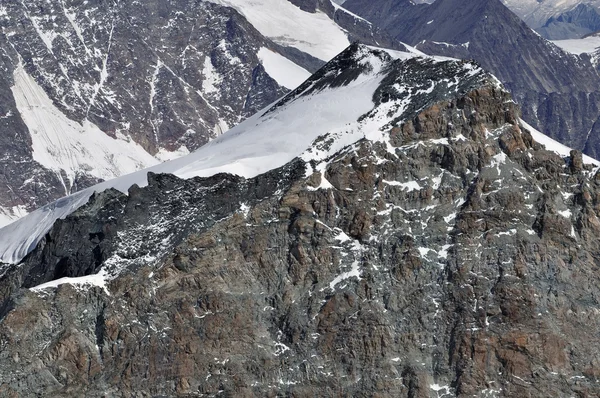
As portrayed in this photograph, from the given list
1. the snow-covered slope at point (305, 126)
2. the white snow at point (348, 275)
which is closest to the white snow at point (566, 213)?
the snow-covered slope at point (305, 126)

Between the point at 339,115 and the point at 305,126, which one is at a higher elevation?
the point at 339,115

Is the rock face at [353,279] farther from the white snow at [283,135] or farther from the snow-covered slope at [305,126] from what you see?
the white snow at [283,135]

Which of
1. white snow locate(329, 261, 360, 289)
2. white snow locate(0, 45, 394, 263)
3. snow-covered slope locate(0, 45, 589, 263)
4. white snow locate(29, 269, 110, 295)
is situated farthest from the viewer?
white snow locate(0, 45, 394, 263)

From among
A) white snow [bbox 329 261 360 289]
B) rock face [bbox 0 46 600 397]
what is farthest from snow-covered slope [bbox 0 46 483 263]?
white snow [bbox 329 261 360 289]

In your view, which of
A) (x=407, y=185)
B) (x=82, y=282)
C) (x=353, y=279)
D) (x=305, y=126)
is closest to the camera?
(x=82, y=282)

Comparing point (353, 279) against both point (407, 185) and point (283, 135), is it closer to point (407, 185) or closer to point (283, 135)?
point (407, 185)

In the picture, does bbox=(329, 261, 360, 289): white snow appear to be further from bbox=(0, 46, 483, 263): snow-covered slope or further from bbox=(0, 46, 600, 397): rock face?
bbox=(0, 46, 483, 263): snow-covered slope

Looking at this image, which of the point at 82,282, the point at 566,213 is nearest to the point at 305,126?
the point at 566,213

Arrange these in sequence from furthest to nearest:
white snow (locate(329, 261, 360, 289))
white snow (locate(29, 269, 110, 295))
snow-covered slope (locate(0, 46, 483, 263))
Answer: snow-covered slope (locate(0, 46, 483, 263)) → white snow (locate(329, 261, 360, 289)) → white snow (locate(29, 269, 110, 295))

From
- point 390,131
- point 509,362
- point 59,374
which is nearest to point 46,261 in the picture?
point 59,374

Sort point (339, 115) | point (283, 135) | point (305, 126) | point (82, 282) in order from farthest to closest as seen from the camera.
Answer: point (283, 135) < point (305, 126) < point (339, 115) < point (82, 282)
